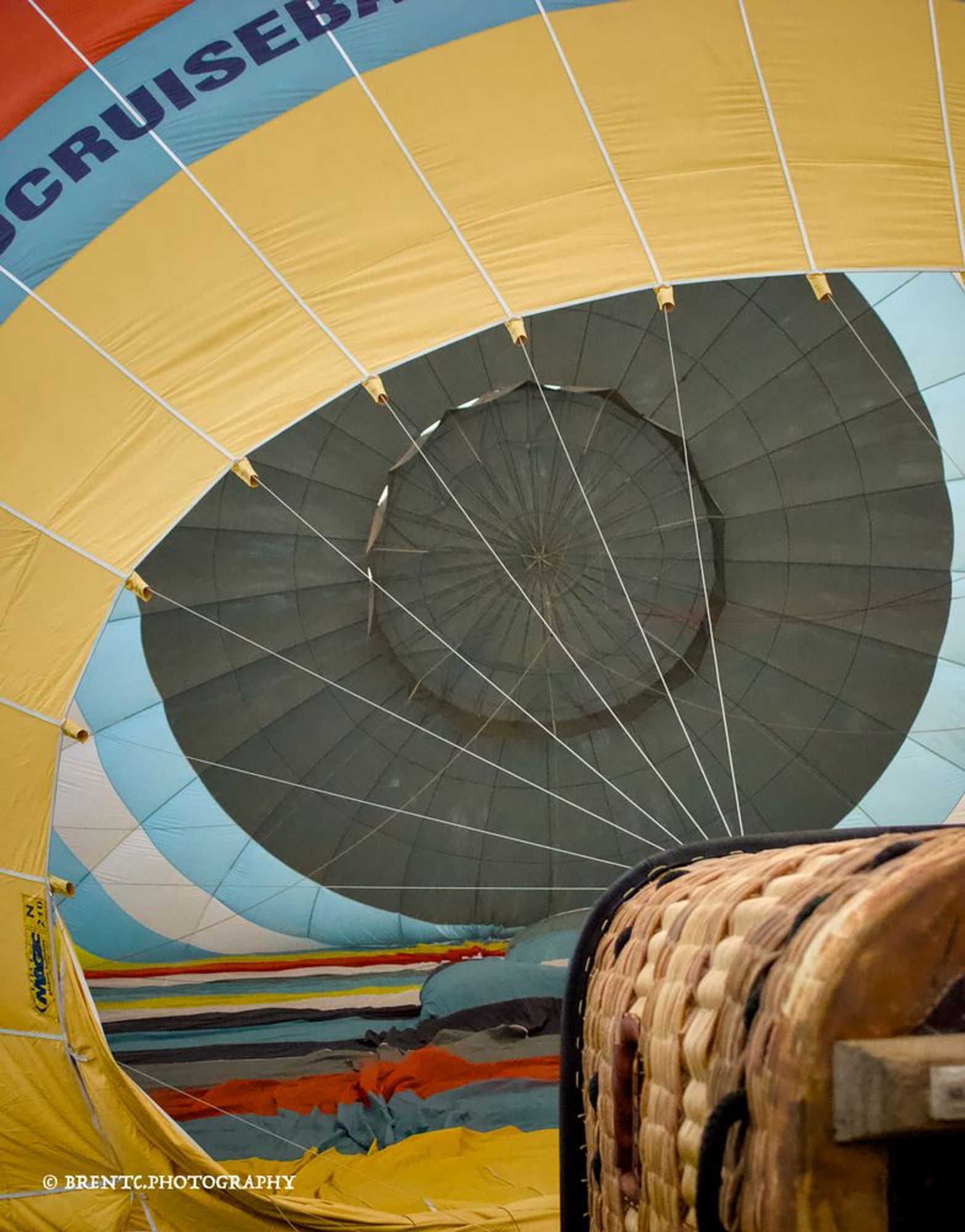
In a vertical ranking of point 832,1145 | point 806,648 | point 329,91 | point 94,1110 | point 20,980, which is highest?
point 329,91

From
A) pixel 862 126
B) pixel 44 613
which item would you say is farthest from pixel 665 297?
pixel 44 613

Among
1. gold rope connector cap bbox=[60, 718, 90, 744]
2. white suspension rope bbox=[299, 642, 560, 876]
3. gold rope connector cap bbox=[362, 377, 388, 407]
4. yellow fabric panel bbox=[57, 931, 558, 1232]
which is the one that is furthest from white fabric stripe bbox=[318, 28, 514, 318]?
white suspension rope bbox=[299, 642, 560, 876]

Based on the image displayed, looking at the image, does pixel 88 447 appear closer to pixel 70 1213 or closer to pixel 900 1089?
pixel 70 1213

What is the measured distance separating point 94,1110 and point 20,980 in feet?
1.40

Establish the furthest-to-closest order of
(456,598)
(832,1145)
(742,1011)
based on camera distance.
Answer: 1. (456,598)
2. (742,1011)
3. (832,1145)

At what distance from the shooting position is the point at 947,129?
2.90 m

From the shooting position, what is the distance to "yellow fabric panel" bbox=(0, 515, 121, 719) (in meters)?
2.97

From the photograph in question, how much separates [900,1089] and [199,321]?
2729 mm

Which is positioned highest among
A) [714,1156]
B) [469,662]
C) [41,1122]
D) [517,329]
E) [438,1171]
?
[517,329]

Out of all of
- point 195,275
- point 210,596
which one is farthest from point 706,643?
point 195,275

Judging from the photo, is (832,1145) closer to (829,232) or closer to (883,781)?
(829,232)

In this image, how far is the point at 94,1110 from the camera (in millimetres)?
3217

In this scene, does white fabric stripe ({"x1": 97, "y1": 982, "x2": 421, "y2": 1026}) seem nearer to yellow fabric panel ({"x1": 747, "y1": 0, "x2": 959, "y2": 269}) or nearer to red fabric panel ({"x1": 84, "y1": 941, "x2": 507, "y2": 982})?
red fabric panel ({"x1": 84, "y1": 941, "x2": 507, "y2": 982})

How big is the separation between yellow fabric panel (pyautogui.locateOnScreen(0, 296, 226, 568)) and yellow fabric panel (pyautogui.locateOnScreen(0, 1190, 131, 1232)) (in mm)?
1761
